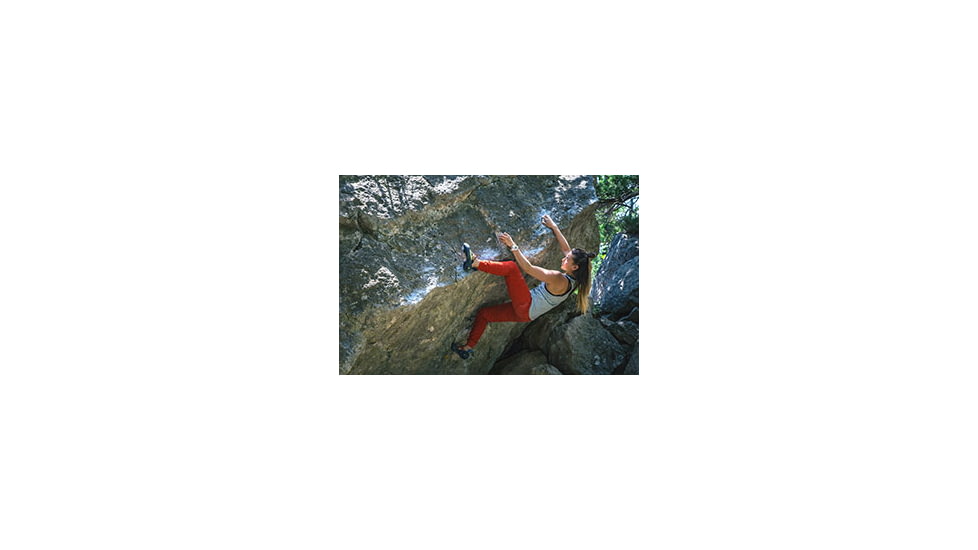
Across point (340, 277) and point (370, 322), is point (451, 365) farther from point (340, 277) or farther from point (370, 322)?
point (340, 277)

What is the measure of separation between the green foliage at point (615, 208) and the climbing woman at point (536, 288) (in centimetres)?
15

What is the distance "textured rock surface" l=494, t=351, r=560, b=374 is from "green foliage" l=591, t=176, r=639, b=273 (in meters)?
0.75

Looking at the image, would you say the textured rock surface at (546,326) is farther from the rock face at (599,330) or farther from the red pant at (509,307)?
the red pant at (509,307)

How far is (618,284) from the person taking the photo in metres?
4.91

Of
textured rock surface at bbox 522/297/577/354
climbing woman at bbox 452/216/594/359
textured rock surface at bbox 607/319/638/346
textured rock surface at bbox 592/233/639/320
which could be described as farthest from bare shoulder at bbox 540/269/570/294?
textured rock surface at bbox 607/319/638/346

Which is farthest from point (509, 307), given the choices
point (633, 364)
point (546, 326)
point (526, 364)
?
point (633, 364)

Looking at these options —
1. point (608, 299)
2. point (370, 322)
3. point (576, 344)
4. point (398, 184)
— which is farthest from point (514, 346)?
point (398, 184)

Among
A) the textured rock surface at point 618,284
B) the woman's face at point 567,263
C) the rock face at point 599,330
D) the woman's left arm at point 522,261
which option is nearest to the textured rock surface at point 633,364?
the rock face at point 599,330

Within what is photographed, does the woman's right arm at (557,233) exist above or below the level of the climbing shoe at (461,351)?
above

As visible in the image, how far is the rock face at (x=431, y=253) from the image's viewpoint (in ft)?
14.9

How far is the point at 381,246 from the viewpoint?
4.57 m

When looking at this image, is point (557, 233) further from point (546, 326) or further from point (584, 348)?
point (584, 348)

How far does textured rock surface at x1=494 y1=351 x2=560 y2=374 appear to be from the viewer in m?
4.87

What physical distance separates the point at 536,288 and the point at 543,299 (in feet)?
0.31
